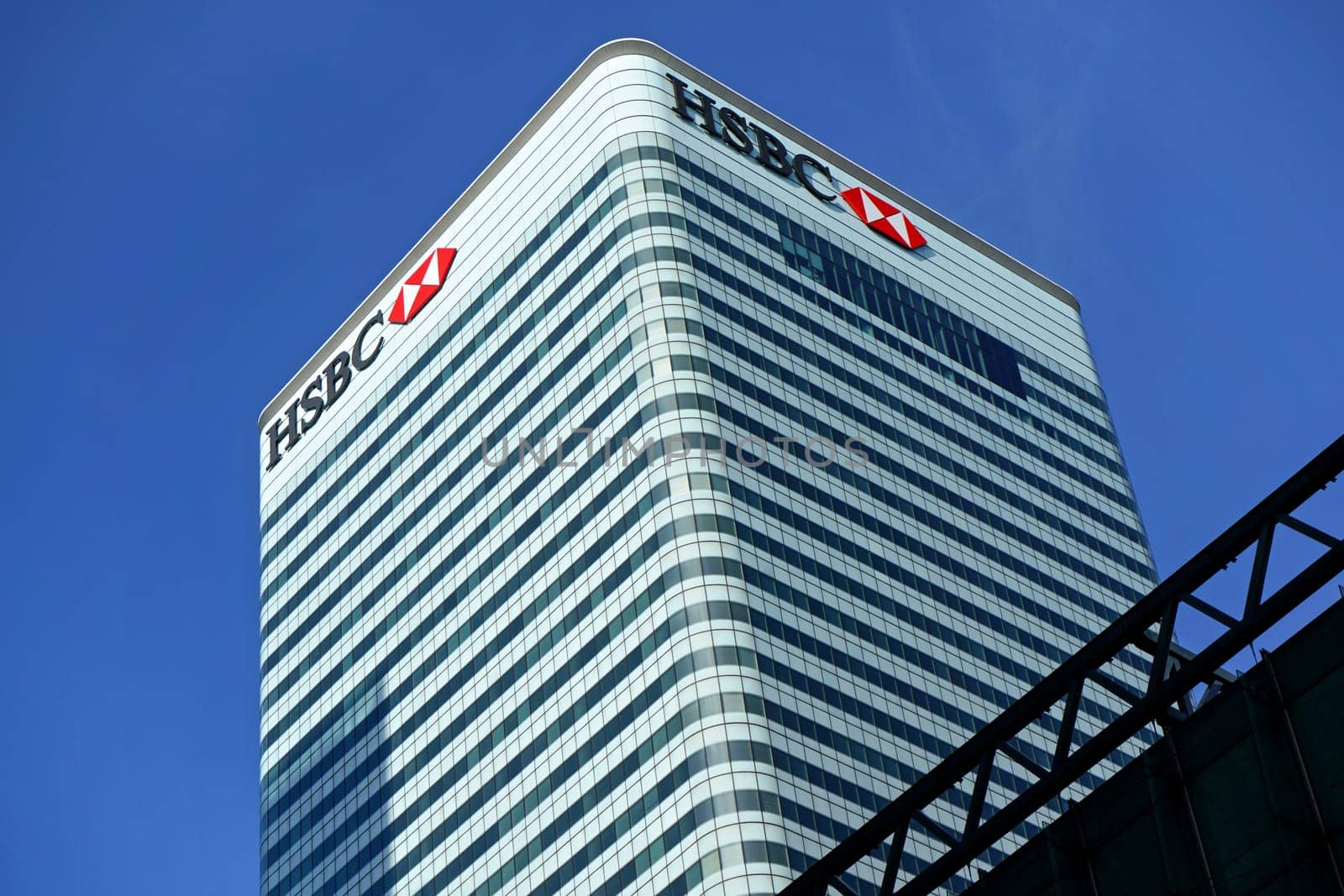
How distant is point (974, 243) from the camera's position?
183 m

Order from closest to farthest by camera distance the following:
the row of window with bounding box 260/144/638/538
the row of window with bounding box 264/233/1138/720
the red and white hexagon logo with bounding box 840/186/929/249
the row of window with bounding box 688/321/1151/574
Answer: the row of window with bounding box 688/321/1151/574
the row of window with bounding box 260/144/638/538
the row of window with bounding box 264/233/1138/720
the red and white hexagon logo with bounding box 840/186/929/249

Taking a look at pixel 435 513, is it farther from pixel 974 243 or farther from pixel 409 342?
pixel 974 243

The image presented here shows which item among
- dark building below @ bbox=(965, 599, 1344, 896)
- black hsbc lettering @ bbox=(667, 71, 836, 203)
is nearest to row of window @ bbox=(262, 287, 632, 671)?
black hsbc lettering @ bbox=(667, 71, 836, 203)

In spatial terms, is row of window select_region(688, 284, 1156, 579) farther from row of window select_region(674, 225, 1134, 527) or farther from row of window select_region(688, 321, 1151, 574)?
row of window select_region(674, 225, 1134, 527)

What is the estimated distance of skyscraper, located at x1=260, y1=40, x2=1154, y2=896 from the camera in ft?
412

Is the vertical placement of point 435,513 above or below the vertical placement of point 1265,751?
above

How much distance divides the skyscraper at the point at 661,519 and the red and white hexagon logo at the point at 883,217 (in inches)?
16.5

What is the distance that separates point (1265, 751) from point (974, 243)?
14690 centimetres

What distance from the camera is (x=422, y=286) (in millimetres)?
173375

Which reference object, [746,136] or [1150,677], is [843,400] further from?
[1150,677]

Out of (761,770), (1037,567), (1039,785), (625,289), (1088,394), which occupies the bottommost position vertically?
(1039,785)

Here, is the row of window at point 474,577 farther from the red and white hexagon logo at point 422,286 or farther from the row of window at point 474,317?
the red and white hexagon logo at point 422,286

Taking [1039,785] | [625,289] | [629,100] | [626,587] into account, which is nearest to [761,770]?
A: [626,587]

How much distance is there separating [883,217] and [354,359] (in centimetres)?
4836
